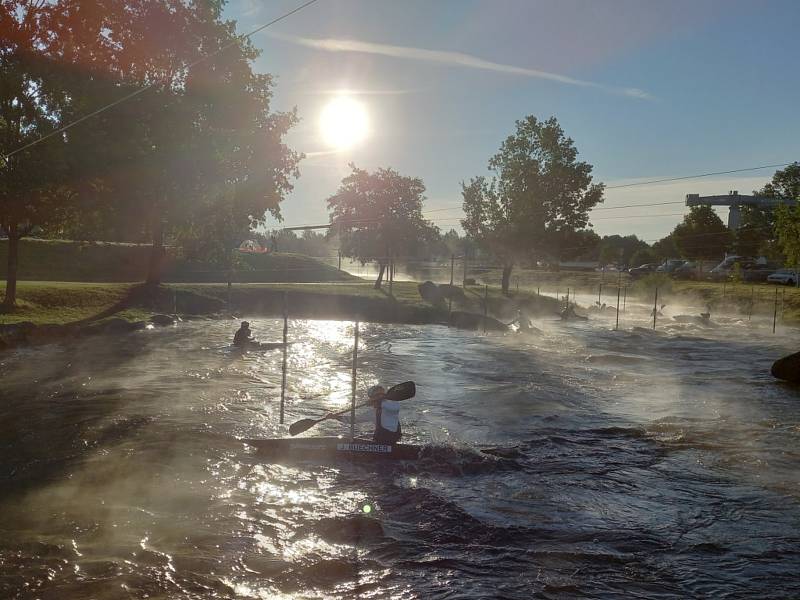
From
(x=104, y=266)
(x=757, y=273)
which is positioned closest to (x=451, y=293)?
(x=104, y=266)

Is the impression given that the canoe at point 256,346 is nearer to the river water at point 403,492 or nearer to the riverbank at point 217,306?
the river water at point 403,492

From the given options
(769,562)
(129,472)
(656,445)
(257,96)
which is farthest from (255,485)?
(257,96)

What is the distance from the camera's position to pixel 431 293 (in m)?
54.7

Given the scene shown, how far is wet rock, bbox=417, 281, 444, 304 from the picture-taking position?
53.9 metres

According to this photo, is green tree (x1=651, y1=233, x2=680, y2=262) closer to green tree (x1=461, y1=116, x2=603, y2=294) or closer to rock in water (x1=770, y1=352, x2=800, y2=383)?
green tree (x1=461, y1=116, x2=603, y2=294)

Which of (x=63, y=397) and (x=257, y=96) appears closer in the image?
(x=63, y=397)

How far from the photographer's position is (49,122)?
31016mm

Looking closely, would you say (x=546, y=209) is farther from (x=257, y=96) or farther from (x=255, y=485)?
Answer: (x=255, y=485)

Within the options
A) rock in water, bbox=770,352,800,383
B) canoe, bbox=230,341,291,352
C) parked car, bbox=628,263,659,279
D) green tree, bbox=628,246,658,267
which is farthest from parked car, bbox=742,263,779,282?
canoe, bbox=230,341,291,352

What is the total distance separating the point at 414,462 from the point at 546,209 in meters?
49.3

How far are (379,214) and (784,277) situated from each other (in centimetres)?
4538

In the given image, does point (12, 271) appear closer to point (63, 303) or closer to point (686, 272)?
point (63, 303)

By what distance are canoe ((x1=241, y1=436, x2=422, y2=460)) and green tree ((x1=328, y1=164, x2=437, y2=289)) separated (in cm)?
4414

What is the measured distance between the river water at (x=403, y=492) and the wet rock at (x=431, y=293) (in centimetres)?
2805
